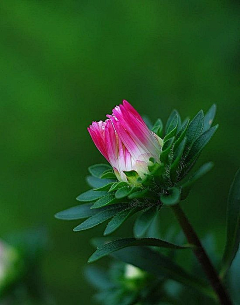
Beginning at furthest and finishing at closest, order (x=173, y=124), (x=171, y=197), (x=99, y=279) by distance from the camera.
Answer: (x=99, y=279) → (x=173, y=124) → (x=171, y=197)

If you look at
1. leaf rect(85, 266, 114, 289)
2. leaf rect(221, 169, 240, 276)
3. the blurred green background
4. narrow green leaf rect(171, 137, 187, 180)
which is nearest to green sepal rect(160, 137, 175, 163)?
narrow green leaf rect(171, 137, 187, 180)

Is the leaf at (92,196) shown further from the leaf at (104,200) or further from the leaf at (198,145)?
the leaf at (198,145)

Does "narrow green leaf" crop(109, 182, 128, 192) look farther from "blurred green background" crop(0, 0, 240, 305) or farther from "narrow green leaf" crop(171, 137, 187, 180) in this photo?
"blurred green background" crop(0, 0, 240, 305)

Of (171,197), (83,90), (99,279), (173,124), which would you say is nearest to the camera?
(171,197)

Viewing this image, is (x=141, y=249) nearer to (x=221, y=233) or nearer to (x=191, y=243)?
(x=191, y=243)

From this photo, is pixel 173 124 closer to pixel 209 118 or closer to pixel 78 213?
pixel 209 118

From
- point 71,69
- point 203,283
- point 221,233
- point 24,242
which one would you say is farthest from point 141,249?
point 71,69

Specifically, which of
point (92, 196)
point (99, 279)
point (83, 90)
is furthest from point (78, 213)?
point (83, 90)

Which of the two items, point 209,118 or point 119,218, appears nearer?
point 119,218
